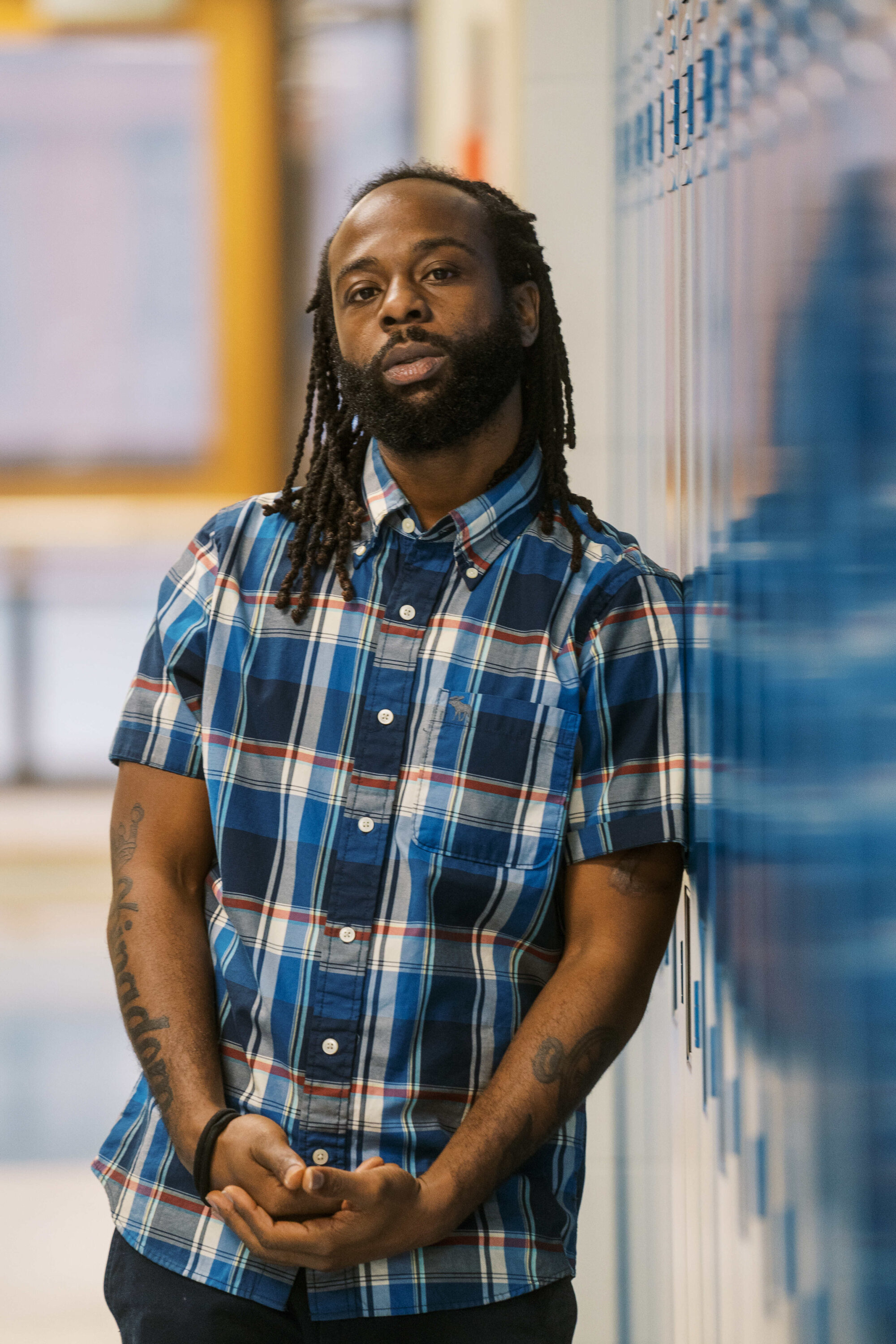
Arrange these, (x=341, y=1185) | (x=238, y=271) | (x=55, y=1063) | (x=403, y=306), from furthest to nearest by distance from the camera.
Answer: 1. (x=238, y=271)
2. (x=55, y=1063)
3. (x=403, y=306)
4. (x=341, y=1185)

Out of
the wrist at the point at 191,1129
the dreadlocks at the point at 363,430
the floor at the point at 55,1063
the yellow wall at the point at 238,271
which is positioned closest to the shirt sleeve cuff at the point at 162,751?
the dreadlocks at the point at 363,430

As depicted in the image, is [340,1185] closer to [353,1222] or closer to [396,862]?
[353,1222]

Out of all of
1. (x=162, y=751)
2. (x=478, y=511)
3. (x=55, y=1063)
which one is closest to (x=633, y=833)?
(x=478, y=511)

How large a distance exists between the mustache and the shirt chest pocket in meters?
0.32

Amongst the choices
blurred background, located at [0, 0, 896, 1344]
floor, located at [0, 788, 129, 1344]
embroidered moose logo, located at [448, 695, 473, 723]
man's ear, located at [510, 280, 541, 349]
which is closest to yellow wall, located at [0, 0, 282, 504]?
blurred background, located at [0, 0, 896, 1344]

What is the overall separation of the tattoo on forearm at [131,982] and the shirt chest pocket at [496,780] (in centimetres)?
28

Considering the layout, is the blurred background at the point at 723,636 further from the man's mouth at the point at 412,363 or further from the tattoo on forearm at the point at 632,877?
the man's mouth at the point at 412,363

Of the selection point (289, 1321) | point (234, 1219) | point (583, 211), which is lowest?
point (289, 1321)

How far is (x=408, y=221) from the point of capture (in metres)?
1.27

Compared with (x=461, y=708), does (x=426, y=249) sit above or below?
above

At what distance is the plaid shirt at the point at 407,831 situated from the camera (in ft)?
3.80

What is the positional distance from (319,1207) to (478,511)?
2.03 ft

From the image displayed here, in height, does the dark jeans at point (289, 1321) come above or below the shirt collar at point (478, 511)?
below

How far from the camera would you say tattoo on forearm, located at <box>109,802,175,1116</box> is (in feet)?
3.92
